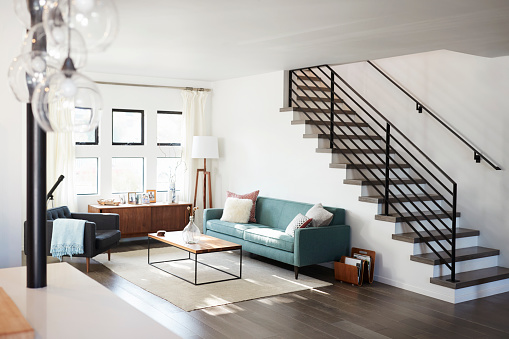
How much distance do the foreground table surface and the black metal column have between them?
3.3 inches

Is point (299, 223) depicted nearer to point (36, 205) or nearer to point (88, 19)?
point (36, 205)

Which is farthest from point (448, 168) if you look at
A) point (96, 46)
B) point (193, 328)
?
point (96, 46)

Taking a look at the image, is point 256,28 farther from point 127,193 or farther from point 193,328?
point 127,193

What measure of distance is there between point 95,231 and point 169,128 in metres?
3.00

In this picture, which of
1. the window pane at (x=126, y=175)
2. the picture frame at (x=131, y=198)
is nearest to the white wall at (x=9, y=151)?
the picture frame at (x=131, y=198)

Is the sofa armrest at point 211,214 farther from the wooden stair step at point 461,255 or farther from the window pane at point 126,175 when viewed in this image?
the wooden stair step at point 461,255

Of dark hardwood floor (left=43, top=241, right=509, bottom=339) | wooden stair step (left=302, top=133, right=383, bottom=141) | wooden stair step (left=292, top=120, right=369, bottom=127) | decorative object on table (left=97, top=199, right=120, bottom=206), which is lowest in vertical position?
dark hardwood floor (left=43, top=241, right=509, bottom=339)

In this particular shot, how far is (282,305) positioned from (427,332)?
1398 mm

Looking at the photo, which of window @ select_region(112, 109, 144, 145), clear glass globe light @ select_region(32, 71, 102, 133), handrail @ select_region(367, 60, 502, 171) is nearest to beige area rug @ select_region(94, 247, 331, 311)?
window @ select_region(112, 109, 144, 145)

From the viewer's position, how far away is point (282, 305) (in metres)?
5.27

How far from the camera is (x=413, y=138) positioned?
24.2ft

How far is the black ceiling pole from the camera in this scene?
7.63 ft

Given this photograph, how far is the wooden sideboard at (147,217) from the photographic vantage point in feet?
26.9

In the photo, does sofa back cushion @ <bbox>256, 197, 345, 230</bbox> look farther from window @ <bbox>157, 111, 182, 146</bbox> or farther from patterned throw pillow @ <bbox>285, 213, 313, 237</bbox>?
window @ <bbox>157, 111, 182, 146</bbox>
